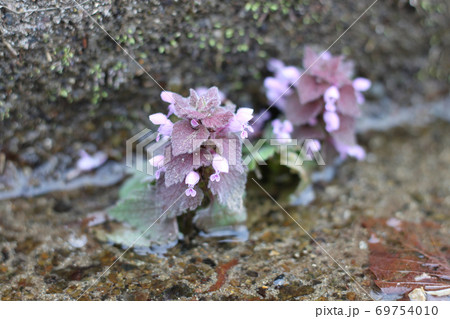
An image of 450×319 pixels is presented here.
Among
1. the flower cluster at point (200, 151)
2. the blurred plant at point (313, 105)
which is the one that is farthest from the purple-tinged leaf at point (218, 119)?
the blurred plant at point (313, 105)

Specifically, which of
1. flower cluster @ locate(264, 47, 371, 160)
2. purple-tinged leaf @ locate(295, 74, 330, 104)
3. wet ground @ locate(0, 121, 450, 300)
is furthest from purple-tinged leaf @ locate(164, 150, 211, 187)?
purple-tinged leaf @ locate(295, 74, 330, 104)

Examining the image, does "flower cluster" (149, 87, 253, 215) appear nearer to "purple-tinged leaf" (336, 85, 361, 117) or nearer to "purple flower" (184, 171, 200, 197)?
"purple flower" (184, 171, 200, 197)

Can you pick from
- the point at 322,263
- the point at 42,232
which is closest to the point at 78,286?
the point at 42,232

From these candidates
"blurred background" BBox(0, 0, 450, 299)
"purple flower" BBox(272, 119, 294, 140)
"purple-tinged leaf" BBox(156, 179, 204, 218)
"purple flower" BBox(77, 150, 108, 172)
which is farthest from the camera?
"purple flower" BBox(77, 150, 108, 172)

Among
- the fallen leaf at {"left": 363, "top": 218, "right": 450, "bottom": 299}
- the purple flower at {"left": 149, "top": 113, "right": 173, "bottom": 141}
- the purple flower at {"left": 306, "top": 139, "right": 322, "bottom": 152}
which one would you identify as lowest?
the fallen leaf at {"left": 363, "top": 218, "right": 450, "bottom": 299}

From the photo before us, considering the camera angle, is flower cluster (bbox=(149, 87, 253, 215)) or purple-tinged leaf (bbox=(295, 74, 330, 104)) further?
purple-tinged leaf (bbox=(295, 74, 330, 104))

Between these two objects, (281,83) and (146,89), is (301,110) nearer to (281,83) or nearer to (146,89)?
Result: (281,83)

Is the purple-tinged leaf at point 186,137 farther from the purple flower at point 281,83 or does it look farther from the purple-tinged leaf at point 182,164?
the purple flower at point 281,83
